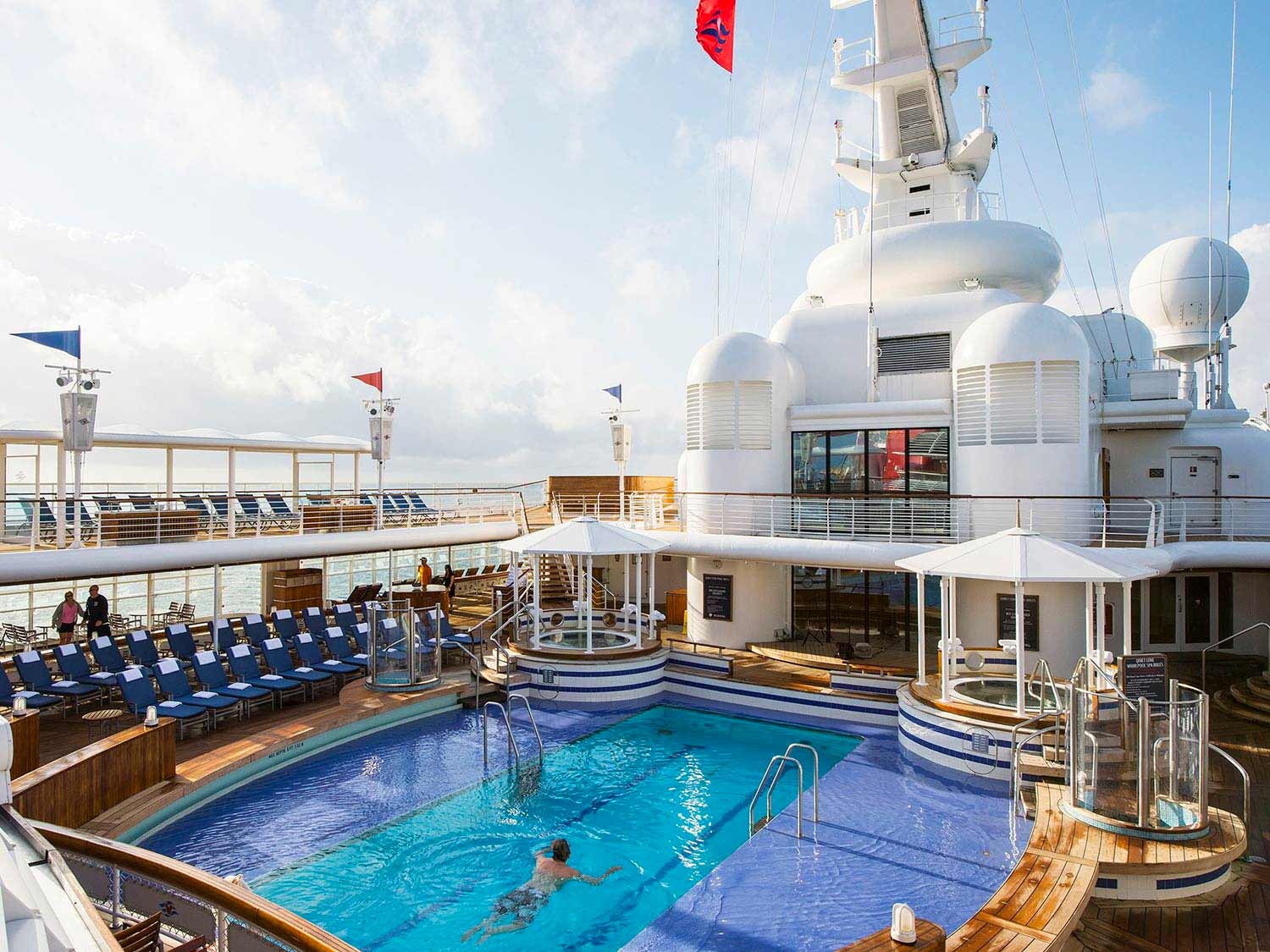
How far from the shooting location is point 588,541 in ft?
48.1

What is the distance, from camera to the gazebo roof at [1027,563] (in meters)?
10.8

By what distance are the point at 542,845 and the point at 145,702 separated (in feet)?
20.8

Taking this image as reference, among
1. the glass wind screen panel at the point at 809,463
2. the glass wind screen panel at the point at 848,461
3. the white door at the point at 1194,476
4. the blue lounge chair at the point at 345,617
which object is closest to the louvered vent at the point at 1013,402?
the glass wind screen panel at the point at 848,461

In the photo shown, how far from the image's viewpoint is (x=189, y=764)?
9.88 meters

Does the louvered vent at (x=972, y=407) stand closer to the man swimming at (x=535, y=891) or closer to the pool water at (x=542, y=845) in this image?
the pool water at (x=542, y=845)

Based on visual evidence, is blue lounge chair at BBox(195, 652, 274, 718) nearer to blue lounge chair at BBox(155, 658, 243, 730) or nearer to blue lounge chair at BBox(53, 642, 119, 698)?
blue lounge chair at BBox(155, 658, 243, 730)

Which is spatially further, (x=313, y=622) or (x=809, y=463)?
(x=809, y=463)

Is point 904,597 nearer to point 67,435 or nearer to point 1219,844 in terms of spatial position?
point 1219,844

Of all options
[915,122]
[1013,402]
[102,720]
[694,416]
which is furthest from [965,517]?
[102,720]

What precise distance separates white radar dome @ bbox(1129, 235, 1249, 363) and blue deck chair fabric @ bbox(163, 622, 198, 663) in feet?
69.4

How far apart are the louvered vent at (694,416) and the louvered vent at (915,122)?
818 cm

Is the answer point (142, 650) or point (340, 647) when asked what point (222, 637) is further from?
point (340, 647)

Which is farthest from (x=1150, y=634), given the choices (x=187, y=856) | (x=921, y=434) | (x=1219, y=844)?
(x=187, y=856)

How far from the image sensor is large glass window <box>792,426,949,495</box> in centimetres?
1552
